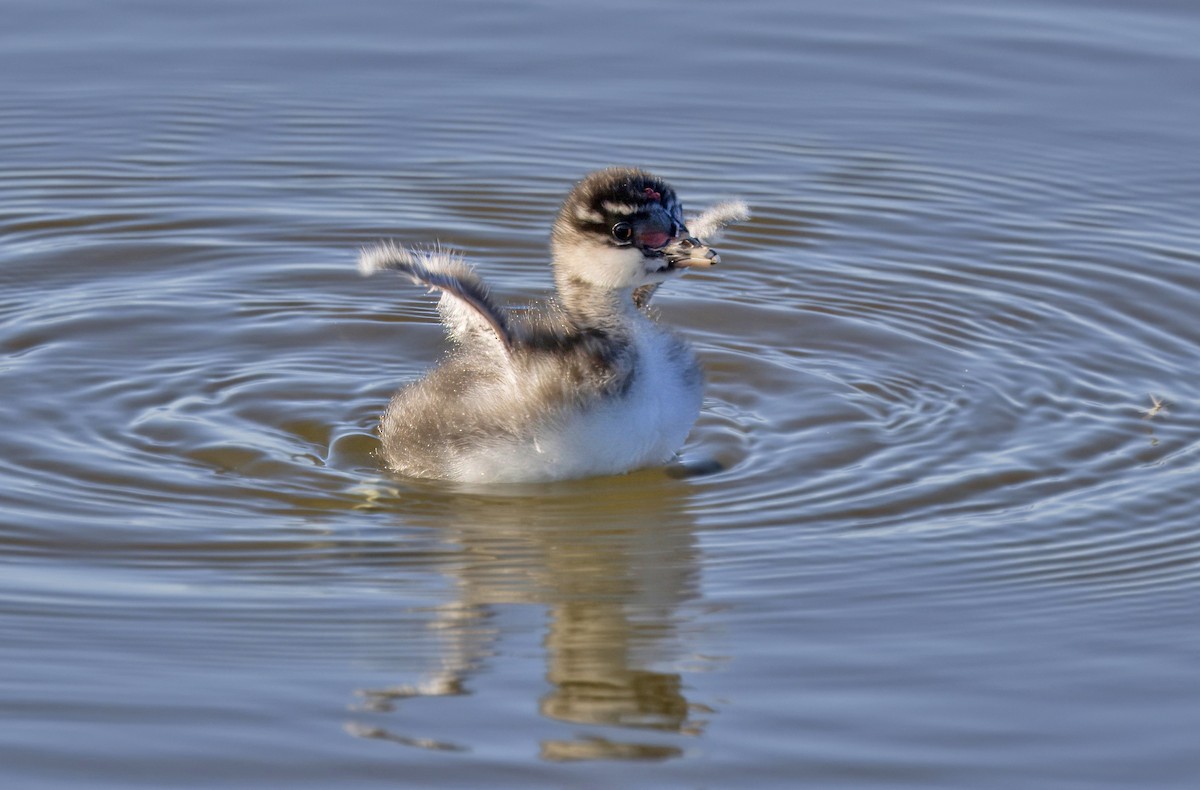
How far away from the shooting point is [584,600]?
7.05 meters

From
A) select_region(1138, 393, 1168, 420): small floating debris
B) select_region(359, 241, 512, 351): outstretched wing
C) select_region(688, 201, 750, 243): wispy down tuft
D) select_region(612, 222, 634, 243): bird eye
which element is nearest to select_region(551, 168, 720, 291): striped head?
select_region(612, 222, 634, 243): bird eye

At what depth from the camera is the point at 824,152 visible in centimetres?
1216

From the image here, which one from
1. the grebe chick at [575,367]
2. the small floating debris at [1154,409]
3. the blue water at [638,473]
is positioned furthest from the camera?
the small floating debris at [1154,409]

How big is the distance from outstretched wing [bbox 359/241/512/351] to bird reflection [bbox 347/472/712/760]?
2.34ft

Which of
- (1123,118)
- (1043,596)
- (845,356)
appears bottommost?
(1043,596)

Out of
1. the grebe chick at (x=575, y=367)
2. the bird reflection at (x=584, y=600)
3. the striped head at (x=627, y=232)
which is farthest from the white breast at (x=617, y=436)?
the striped head at (x=627, y=232)

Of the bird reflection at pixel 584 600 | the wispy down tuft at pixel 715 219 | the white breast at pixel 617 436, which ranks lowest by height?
the bird reflection at pixel 584 600

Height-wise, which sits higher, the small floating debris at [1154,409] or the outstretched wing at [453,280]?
the small floating debris at [1154,409]

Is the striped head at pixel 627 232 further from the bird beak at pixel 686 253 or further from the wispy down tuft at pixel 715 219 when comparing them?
the wispy down tuft at pixel 715 219

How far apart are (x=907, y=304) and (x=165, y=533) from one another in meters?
4.48

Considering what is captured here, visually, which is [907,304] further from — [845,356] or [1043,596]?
[1043,596]

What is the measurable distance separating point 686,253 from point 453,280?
968mm

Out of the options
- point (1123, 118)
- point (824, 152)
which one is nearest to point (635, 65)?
point (824, 152)

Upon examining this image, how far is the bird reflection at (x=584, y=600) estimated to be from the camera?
6.13 meters
